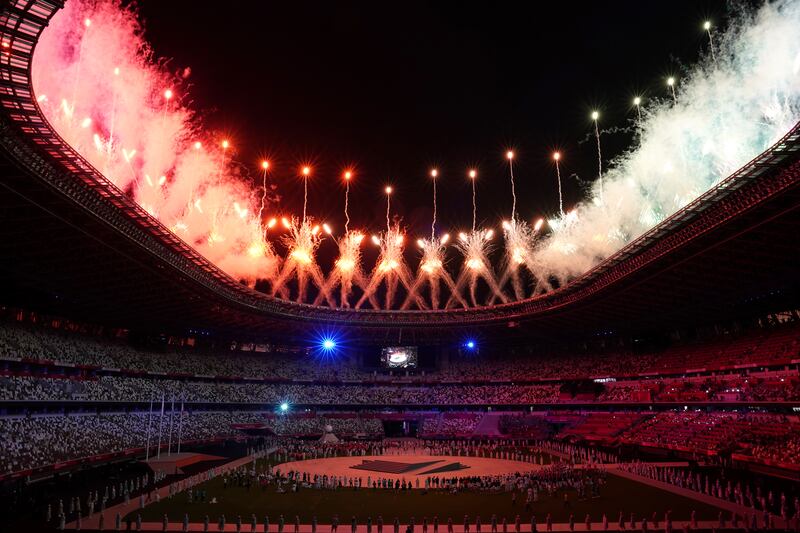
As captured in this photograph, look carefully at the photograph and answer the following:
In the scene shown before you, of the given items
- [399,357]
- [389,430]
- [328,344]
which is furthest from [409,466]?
[328,344]

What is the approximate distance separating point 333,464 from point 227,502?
17.7m

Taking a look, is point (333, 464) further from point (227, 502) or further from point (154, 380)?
point (154, 380)

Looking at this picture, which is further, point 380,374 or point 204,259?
point 380,374

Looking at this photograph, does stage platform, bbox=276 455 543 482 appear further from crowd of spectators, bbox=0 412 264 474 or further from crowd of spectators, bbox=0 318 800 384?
crowd of spectators, bbox=0 318 800 384

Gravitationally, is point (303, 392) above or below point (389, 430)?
above

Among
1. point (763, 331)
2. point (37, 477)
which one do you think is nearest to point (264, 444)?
point (37, 477)

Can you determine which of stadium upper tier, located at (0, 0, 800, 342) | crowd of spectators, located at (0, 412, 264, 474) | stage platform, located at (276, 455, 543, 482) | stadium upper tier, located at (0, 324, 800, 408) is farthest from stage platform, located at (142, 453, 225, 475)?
stadium upper tier, located at (0, 0, 800, 342)

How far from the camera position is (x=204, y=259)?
4181 cm

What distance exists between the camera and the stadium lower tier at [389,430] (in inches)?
1391

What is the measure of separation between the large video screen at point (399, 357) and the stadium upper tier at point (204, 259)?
1428 centimetres

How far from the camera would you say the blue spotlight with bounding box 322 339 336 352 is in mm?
77250

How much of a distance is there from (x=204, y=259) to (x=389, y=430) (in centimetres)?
4007

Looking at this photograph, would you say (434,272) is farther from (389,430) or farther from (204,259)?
(204,259)

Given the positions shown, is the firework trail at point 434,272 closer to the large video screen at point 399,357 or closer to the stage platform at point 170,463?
the large video screen at point 399,357
